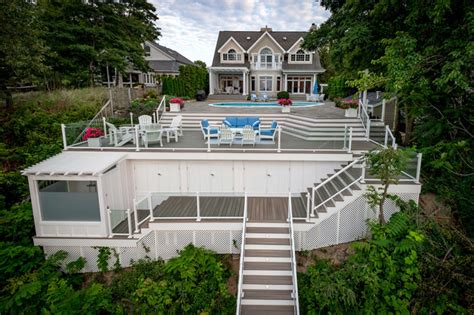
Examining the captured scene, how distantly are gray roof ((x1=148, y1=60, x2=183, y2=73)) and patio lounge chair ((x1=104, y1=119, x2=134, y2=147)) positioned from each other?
26.6 m

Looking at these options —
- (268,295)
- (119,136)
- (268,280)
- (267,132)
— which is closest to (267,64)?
(267,132)

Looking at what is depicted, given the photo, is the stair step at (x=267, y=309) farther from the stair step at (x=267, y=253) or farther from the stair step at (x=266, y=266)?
the stair step at (x=267, y=253)

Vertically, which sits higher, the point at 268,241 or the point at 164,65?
the point at 164,65

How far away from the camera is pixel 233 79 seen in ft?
108

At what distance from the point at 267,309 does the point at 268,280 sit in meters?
0.69

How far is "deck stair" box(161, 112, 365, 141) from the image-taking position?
462 inches

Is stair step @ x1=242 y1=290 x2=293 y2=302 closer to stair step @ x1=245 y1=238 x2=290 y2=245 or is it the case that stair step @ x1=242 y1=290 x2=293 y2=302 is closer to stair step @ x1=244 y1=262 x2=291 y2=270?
stair step @ x1=244 y1=262 x2=291 y2=270

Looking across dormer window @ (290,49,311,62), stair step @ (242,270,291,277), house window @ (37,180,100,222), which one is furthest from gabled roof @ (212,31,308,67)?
stair step @ (242,270,291,277)

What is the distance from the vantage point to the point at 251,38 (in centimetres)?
3262

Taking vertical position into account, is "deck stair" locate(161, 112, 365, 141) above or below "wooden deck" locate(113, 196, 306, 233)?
above

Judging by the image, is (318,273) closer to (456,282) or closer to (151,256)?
(456,282)

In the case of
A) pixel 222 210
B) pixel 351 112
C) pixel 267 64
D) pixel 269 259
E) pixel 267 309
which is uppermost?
pixel 267 64

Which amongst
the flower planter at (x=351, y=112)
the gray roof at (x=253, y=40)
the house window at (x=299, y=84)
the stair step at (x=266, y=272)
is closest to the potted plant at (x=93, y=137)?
the stair step at (x=266, y=272)

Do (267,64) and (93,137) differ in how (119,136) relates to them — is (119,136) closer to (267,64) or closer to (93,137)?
(93,137)
